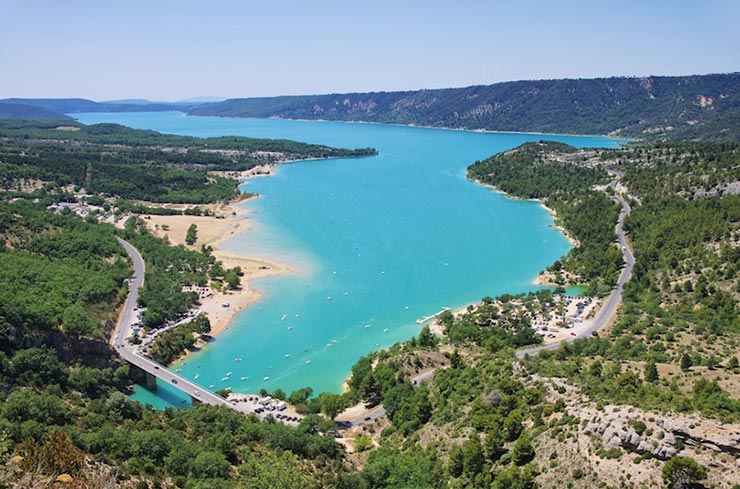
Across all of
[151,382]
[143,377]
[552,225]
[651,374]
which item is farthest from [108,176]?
[651,374]

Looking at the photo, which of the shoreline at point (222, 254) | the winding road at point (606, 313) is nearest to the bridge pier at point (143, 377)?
the shoreline at point (222, 254)

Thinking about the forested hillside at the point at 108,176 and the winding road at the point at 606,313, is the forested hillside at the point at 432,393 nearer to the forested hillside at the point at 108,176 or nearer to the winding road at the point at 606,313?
the winding road at the point at 606,313

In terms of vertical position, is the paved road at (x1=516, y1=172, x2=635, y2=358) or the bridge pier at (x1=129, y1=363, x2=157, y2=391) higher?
the paved road at (x1=516, y1=172, x2=635, y2=358)

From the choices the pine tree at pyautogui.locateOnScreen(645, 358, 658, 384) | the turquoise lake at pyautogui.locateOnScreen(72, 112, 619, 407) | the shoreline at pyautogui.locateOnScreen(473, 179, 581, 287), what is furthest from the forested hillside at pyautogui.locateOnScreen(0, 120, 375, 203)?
the pine tree at pyautogui.locateOnScreen(645, 358, 658, 384)

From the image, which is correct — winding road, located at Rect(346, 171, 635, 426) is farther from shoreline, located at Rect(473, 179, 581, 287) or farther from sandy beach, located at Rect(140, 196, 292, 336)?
sandy beach, located at Rect(140, 196, 292, 336)

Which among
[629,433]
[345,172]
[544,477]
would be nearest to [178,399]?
[544,477]

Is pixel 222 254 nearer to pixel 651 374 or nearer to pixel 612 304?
pixel 612 304
